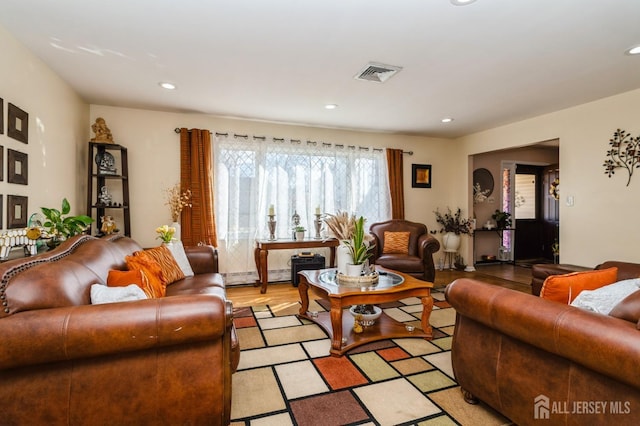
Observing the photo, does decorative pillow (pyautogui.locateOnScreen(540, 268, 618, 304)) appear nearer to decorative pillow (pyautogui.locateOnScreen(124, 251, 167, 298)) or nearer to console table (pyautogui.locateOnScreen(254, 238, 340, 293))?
decorative pillow (pyautogui.locateOnScreen(124, 251, 167, 298))

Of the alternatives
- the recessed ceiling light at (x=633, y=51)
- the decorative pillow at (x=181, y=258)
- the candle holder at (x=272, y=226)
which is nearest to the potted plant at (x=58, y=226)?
the decorative pillow at (x=181, y=258)

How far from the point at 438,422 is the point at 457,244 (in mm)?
4372

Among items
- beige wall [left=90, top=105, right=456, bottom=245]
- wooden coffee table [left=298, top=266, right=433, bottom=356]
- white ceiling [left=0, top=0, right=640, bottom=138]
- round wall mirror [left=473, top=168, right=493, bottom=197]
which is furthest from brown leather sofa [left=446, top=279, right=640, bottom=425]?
round wall mirror [left=473, top=168, right=493, bottom=197]

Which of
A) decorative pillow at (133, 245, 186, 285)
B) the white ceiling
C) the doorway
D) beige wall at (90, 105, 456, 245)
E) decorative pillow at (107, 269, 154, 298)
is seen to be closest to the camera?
decorative pillow at (107, 269, 154, 298)

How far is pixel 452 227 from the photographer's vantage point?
569 centimetres

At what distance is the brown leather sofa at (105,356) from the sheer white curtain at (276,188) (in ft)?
10.2

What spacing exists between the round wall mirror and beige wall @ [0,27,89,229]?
6169mm

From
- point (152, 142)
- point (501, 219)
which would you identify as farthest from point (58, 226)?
point (501, 219)

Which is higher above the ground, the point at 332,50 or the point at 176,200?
the point at 332,50

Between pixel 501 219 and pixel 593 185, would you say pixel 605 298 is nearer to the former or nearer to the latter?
pixel 593 185

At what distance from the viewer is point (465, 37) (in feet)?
7.72

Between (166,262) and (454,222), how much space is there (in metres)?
4.70

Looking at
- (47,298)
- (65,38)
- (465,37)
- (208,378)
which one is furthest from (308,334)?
(65,38)

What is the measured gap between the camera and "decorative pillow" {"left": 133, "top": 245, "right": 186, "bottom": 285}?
2686 mm
